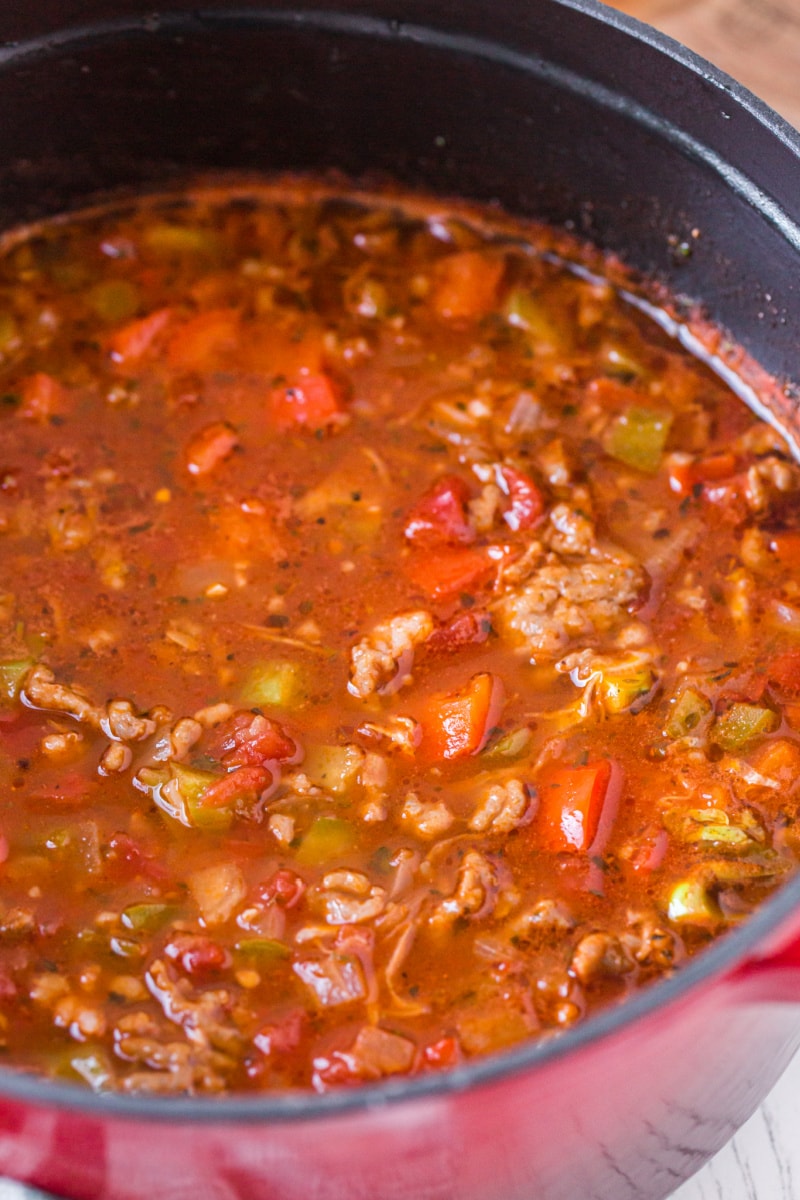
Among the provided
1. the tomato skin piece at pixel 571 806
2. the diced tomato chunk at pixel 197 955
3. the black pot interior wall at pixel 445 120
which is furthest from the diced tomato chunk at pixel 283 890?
the black pot interior wall at pixel 445 120

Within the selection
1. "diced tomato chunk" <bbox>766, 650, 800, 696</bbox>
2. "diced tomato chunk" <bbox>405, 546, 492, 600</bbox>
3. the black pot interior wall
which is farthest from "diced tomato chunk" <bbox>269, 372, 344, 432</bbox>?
"diced tomato chunk" <bbox>766, 650, 800, 696</bbox>

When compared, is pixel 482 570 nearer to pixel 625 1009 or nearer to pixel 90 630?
pixel 90 630

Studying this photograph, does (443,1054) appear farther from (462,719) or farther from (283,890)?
(462,719)

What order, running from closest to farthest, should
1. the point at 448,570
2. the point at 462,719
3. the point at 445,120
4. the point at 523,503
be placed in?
1. the point at 462,719
2. the point at 448,570
3. the point at 523,503
4. the point at 445,120

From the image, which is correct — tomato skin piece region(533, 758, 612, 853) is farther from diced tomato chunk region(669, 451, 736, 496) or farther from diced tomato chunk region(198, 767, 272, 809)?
diced tomato chunk region(669, 451, 736, 496)

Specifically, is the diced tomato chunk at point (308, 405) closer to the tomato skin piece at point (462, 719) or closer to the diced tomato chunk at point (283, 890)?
the tomato skin piece at point (462, 719)

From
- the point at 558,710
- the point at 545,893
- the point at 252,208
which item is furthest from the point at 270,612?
Answer: the point at 252,208

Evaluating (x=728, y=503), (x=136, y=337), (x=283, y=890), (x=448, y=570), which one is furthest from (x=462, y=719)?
(x=136, y=337)
